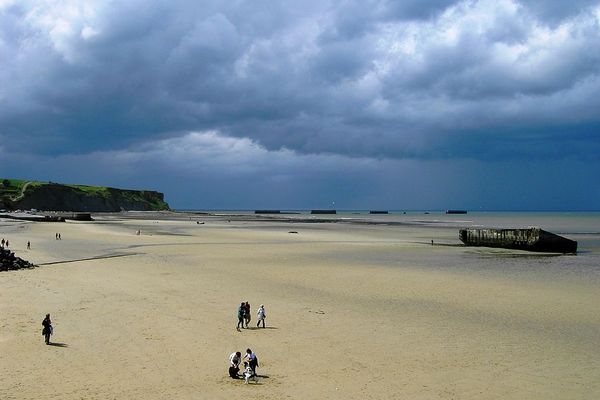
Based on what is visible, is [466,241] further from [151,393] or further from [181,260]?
[151,393]

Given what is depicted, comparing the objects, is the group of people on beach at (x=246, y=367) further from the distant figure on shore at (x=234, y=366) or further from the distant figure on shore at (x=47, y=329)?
the distant figure on shore at (x=47, y=329)

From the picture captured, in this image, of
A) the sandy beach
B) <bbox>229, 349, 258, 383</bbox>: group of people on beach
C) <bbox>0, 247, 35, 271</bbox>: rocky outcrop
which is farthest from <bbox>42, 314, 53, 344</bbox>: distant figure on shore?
<bbox>0, 247, 35, 271</bbox>: rocky outcrop

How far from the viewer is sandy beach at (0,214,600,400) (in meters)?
14.0

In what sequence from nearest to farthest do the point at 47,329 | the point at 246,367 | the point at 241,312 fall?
the point at 246,367
the point at 47,329
the point at 241,312

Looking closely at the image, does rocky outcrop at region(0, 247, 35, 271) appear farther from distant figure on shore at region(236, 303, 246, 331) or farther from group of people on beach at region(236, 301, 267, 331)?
distant figure on shore at region(236, 303, 246, 331)

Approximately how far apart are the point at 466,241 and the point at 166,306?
159 feet

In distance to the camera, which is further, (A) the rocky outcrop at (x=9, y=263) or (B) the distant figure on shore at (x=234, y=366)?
(A) the rocky outcrop at (x=9, y=263)

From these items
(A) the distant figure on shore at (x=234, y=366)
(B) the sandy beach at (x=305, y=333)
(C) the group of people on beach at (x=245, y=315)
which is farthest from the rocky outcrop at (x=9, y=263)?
(A) the distant figure on shore at (x=234, y=366)

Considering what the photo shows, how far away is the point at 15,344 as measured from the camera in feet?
56.7

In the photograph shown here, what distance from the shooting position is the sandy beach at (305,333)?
14.0 metres

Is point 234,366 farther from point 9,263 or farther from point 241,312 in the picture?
point 9,263

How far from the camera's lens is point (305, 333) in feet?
63.4

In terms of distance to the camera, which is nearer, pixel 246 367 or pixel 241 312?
pixel 246 367

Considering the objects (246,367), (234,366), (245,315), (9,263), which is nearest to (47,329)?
(245,315)
